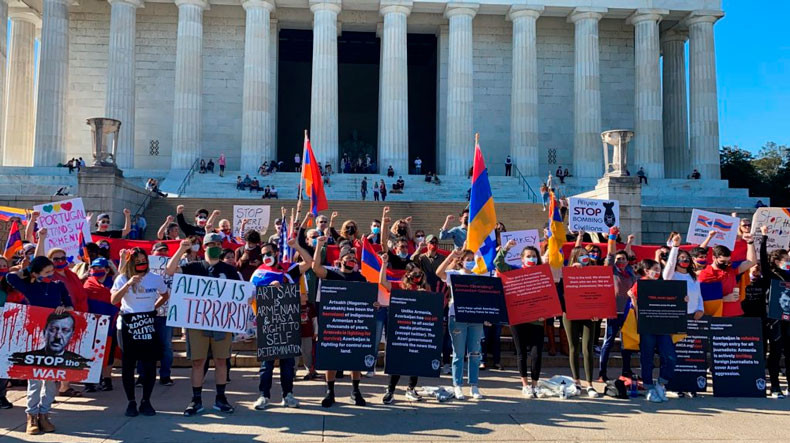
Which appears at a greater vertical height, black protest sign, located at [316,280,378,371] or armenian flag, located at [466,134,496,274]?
armenian flag, located at [466,134,496,274]

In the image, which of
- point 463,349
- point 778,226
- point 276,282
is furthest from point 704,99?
point 276,282

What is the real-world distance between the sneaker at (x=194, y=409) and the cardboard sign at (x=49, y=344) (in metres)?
1.13

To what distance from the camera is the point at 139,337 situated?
344 inches

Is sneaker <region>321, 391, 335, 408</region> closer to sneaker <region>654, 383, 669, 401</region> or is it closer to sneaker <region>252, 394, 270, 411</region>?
sneaker <region>252, 394, 270, 411</region>

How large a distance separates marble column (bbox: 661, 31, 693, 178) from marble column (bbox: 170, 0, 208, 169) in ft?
97.1

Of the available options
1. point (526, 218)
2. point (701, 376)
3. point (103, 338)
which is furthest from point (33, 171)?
point (701, 376)

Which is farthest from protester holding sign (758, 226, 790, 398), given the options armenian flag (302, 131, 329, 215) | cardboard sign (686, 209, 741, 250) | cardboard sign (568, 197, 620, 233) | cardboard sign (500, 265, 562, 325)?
armenian flag (302, 131, 329, 215)

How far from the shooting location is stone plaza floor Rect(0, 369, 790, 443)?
312 inches

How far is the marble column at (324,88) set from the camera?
4034 centimetres

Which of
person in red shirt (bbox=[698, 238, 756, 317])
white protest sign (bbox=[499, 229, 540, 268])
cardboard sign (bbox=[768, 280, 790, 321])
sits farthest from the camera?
white protest sign (bbox=[499, 229, 540, 268])

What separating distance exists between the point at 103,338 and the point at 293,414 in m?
A: 2.48

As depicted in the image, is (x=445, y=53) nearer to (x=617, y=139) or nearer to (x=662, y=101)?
(x=662, y=101)

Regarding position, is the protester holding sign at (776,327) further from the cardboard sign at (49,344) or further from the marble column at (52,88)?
the marble column at (52,88)

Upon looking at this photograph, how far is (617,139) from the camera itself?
24719 mm
